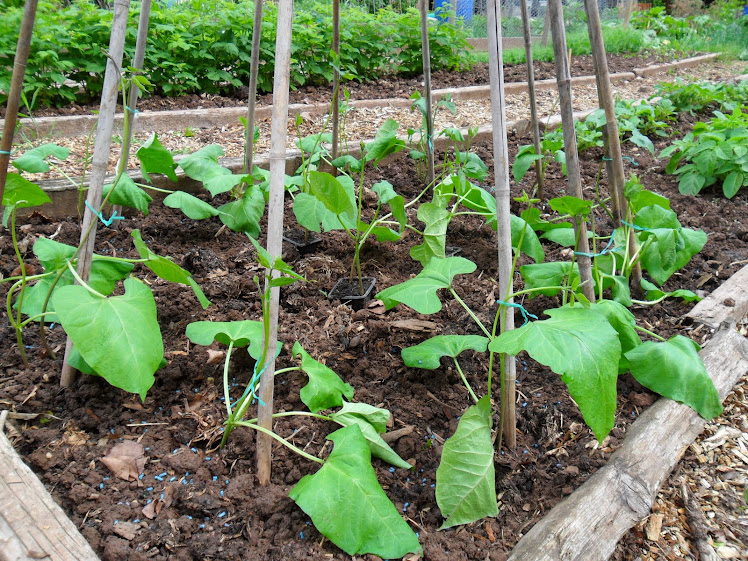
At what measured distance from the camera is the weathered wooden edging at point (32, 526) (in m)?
1.15

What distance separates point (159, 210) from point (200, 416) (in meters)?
1.58

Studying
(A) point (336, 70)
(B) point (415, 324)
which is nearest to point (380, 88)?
(A) point (336, 70)

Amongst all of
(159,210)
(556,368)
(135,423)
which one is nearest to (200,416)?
(135,423)

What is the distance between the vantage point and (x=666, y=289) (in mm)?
2734

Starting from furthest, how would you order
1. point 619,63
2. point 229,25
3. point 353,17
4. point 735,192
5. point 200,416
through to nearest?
point 619,63, point 353,17, point 229,25, point 735,192, point 200,416

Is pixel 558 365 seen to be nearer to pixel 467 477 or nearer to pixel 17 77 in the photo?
pixel 467 477

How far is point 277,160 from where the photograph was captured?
1.31 m

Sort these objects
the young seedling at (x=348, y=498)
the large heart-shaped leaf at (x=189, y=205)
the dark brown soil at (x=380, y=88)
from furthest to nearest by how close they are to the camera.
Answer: the dark brown soil at (x=380, y=88) → the large heart-shaped leaf at (x=189, y=205) → the young seedling at (x=348, y=498)

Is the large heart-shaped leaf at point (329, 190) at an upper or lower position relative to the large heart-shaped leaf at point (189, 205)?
upper

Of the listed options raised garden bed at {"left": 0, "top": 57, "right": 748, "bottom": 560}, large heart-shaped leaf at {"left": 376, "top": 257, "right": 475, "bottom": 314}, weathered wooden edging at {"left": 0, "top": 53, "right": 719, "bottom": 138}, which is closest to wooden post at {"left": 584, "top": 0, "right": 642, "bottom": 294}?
raised garden bed at {"left": 0, "top": 57, "right": 748, "bottom": 560}

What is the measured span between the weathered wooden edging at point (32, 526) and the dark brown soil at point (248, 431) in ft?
0.34

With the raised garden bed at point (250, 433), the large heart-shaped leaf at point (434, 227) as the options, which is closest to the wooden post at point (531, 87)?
the raised garden bed at point (250, 433)

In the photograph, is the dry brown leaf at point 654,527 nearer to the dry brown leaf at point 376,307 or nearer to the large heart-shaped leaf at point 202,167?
the dry brown leaf at point 376,307

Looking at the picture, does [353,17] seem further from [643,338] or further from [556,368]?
[556,368]
